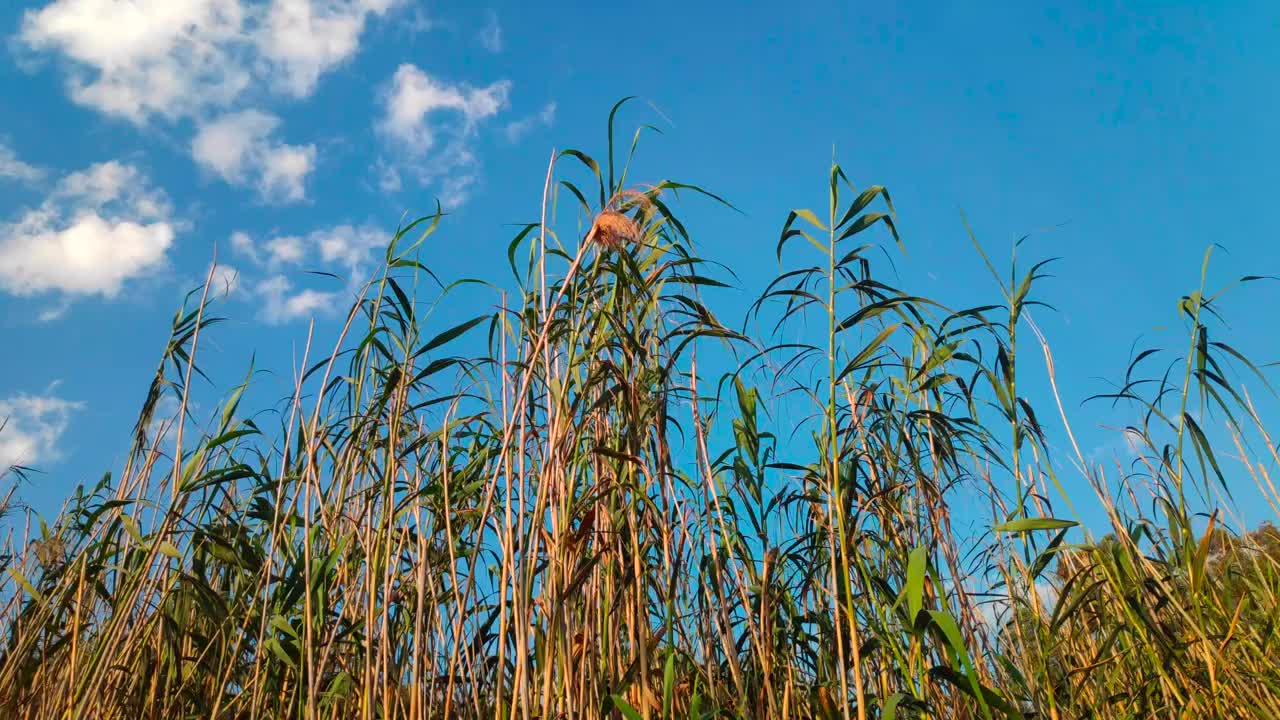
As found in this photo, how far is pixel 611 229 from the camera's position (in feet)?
6.12

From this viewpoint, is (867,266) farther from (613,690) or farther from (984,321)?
(613,690)

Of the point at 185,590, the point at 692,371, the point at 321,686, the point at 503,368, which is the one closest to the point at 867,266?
the point at 692,371

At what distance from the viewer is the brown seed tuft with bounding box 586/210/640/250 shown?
6.08 feet

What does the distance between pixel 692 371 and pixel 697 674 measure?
863 millimetres

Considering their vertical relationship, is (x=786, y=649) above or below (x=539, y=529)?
below

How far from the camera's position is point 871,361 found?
2672 millimetres

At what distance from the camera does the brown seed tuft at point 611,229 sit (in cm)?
185

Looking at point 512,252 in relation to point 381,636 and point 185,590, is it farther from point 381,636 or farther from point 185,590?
point 185,590

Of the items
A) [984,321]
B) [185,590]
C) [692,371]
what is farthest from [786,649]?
[185,590]

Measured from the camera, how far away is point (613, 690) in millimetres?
2064

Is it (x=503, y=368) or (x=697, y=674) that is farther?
(x=697, y=674)

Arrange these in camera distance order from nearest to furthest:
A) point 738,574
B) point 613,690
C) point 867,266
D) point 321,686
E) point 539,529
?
1. point 539,529
2. point 613,690
3. point 738,574
4. point 321,686
5. point 867,266

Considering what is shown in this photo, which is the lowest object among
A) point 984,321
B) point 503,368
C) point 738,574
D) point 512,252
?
point 738,574

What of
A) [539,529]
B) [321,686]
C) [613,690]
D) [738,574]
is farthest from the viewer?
[321,686]
